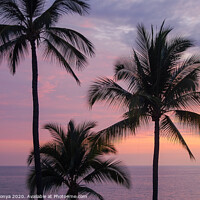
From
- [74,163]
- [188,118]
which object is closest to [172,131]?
[188,118]

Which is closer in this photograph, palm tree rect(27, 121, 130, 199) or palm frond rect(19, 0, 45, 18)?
palm frond rect(19, 0, 45, 18)

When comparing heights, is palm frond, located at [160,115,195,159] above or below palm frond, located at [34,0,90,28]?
below

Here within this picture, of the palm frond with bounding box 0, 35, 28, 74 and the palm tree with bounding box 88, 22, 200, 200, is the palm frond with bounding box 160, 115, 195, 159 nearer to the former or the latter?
the palm tree with bounding box 88, 22, 200, 200

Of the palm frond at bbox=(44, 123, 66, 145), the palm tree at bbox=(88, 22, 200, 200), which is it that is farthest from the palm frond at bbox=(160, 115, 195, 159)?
the palm frond at bbox=(44, 123, 66, 145)

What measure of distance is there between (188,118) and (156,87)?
1923mm

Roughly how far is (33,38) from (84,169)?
7.08 metres

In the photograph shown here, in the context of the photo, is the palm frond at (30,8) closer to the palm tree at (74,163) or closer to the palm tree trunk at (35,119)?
the palm tree trunk at (35,119)

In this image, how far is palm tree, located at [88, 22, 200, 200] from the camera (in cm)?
1556

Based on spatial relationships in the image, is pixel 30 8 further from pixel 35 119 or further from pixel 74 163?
pixel 74 163

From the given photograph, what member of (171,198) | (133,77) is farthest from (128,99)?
(171,198)

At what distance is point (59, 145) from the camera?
18.7 meters

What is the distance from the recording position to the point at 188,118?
1566cm

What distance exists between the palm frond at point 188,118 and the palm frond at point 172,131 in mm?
418

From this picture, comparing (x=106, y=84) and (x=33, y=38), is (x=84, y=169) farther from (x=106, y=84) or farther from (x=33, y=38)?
(x=33, y=38)
